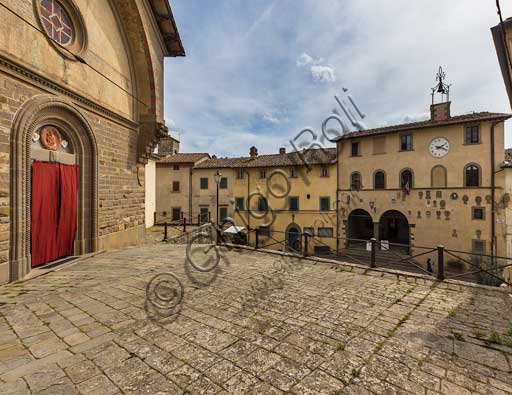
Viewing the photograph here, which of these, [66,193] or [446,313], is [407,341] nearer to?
[446,313]

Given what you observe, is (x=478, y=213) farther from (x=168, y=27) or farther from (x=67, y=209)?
(x=67, y=209)

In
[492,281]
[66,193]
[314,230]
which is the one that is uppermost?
[66,193]

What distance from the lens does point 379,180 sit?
2200 centimetres

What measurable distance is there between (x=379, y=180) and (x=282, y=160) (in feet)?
32.5

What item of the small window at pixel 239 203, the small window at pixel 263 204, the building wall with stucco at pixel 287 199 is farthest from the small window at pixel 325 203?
the small window at pixel 239 203

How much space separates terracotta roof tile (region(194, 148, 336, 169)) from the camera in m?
25.4

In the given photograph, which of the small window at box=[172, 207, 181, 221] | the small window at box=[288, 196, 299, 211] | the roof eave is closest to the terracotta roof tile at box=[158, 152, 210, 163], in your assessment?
the small window at box=[172, 207, 181, 221]

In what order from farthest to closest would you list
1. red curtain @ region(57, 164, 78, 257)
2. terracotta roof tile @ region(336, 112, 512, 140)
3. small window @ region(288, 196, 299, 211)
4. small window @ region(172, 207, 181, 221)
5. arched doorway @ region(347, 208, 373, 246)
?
small window @ region(172, 207, 181, 221) < small window @ region(288, 196, 299, 211) < arched doorway @ region(347, 208, 373, 246) < terracotta roof tile @ region(336, 112, 512, 140) < red curtain @ region(57, 164, 78, 257)

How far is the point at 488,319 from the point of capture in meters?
4.15

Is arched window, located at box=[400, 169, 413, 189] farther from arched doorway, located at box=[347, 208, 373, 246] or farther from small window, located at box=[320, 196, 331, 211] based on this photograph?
small window, located at box=[320, 196, 331, 211]

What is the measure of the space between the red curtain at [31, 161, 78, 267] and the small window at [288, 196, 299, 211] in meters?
20.7

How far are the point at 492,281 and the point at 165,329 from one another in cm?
1961

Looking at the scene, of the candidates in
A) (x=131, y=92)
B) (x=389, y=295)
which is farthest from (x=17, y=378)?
(x=131, y=92)

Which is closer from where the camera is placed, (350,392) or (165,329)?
(350,392)
